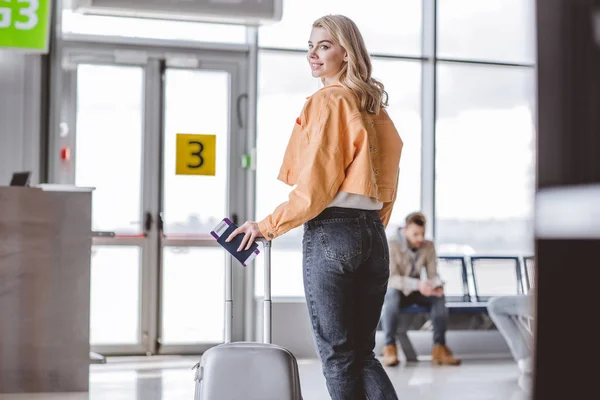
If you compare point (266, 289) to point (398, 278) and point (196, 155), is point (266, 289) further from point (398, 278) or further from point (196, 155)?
point (196, 155)

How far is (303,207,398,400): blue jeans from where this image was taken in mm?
1979

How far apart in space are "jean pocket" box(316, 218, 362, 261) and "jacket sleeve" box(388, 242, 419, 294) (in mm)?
3985

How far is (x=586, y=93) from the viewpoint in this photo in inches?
16.1

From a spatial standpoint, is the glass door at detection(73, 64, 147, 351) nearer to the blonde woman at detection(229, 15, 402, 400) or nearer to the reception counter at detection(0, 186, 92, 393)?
the reception counter at detection(0, 186, 92, 393)

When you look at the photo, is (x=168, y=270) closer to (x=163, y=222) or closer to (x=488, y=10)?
(x=163, y=222)

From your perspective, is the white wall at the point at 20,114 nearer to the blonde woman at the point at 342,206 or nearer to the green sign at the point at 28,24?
the green sign at the point at 28,24

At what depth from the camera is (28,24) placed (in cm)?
491

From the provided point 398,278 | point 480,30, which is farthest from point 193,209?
point 480,30

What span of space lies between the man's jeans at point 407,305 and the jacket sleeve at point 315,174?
3926mm

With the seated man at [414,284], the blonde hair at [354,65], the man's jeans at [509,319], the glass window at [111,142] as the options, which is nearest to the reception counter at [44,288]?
the glass window at [111,142]

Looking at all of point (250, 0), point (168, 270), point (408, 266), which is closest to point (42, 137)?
point (168, 270)

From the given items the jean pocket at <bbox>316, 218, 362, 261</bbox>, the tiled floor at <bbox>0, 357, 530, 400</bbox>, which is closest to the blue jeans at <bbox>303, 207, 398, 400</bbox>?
the jean pocket at <bbox>316, 218, 362, 261</bbox>

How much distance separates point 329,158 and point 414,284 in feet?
13.5

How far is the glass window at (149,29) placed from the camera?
6043 millimetres
